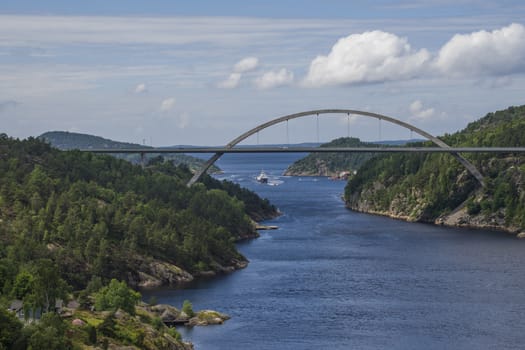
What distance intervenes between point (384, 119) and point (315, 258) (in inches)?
1815

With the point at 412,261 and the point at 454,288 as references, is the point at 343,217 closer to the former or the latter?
the point at 412,261

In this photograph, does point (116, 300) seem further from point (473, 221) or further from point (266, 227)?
point (473, 221)

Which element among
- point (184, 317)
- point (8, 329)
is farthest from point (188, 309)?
point (8, 329)

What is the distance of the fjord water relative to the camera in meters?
71.0

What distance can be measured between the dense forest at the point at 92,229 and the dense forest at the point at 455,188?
3318cm

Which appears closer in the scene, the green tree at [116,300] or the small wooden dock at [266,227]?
the green tree at [116,300]

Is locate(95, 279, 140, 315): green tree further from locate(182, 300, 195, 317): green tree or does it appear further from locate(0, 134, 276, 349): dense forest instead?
locate(182, 300, 195, 317): green tree

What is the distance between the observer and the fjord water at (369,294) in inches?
2795

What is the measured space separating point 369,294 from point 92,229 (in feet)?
98.8

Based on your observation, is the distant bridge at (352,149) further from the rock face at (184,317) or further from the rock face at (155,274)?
the rock face at (184,317)

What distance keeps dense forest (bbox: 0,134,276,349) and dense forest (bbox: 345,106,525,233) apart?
109 ft

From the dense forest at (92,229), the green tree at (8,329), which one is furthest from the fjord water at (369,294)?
the green tree at (8,329)

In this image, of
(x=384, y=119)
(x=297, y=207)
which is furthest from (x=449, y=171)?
(x=297, y=207)

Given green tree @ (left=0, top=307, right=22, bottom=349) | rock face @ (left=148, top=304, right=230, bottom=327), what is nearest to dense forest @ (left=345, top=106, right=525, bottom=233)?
rock face @ (left=148, top=304, right=230, bottom=327)
